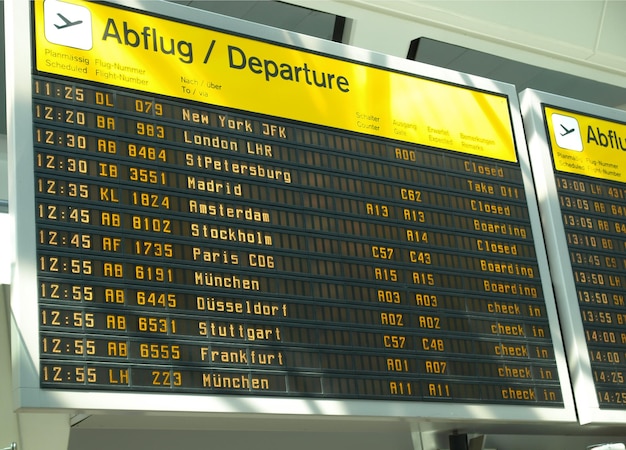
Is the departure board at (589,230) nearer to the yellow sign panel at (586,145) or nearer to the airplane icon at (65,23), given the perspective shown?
the yellow sign panel at (586,145)

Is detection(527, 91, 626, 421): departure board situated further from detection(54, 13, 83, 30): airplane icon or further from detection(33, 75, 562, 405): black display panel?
detection(54, 13, 83, 30): airplane icon

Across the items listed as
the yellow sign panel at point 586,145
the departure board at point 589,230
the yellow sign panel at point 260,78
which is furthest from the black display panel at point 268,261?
the yellow sign panel at point 586,145

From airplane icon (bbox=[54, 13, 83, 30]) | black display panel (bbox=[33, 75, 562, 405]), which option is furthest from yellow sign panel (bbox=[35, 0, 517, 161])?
black display panel (bbox=[33, 75, 562, 405])

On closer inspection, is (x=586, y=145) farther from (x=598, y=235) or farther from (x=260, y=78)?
(x=260, y=78)

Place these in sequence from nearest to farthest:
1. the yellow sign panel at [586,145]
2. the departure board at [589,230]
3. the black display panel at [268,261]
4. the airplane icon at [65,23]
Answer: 1. the black display panel at [268,261]
2. the airplane icon at [65,23]
3. the departure board at [589,230]
4. the yellow sign panel at [586,145]

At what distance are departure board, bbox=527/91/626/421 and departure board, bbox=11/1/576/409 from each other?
23 centimetres

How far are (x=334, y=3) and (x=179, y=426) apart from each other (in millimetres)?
4245

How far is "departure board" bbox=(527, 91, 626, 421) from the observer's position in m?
7.57

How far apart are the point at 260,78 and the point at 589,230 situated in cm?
293

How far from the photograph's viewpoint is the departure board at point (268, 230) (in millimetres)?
5789

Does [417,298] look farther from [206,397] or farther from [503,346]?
[206,397]

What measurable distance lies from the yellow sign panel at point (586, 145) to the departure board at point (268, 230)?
65 centimetres

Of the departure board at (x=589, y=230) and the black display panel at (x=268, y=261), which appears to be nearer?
the black display panel at (x=268, y=261)

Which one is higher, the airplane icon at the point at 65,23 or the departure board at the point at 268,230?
the airplane icon at the point at 65,23
